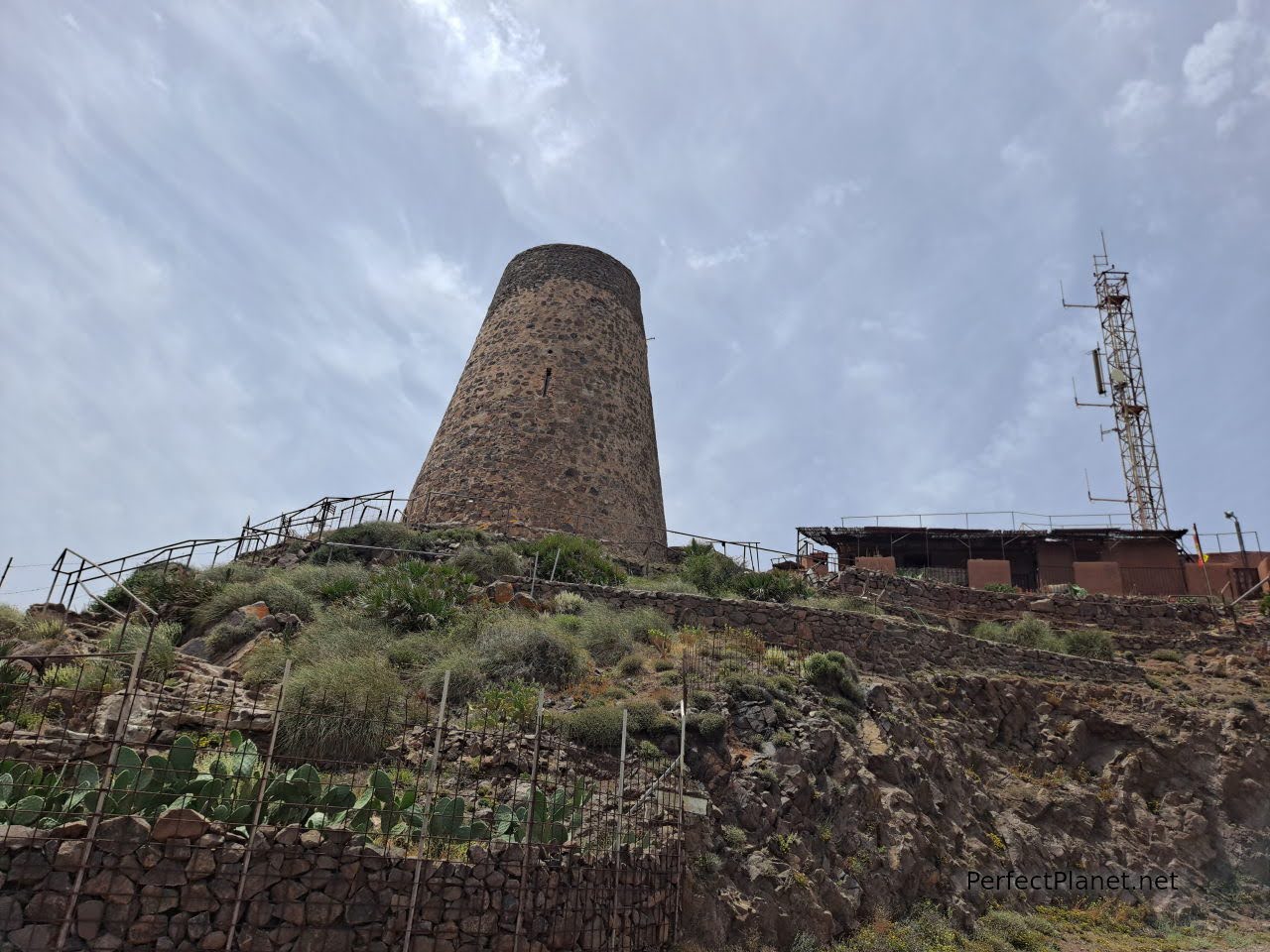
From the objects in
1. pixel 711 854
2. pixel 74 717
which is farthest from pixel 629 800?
pixel 74 717

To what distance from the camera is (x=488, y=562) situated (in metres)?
14.9

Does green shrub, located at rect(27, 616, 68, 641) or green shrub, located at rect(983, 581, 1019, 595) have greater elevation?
green shrub, located at rect(983, 581, 1019, 595)

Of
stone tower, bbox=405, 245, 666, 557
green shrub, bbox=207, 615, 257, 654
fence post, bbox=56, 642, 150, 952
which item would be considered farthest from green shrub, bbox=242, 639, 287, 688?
stone tower, bbox=405, 245, 666, 557

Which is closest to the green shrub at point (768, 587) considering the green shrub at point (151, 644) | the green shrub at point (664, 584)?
the green shrub at point (664, 584)

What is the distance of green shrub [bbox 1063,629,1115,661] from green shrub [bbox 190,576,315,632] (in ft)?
46.1

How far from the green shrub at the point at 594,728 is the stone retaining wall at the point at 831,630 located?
15.7ft

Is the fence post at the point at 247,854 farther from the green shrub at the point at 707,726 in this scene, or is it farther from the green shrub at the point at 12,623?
the green shrub at the point at 12,623

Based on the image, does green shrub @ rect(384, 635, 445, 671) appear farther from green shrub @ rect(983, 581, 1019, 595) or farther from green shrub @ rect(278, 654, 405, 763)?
green shrub @ rect(983, 581, 1019, 595)

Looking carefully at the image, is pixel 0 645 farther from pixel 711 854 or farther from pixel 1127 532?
pixel 1127 532

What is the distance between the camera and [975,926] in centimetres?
924

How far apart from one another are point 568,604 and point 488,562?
2.09 m

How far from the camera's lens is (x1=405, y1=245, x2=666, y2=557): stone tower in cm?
1798

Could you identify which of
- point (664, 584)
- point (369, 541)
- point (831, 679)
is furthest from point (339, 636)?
point (664, 584)

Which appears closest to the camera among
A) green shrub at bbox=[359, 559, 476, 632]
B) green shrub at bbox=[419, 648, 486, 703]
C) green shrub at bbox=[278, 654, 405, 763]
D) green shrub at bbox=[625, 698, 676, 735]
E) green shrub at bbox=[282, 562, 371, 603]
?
green shrub at bbox=[278, 654, 405, 763]
